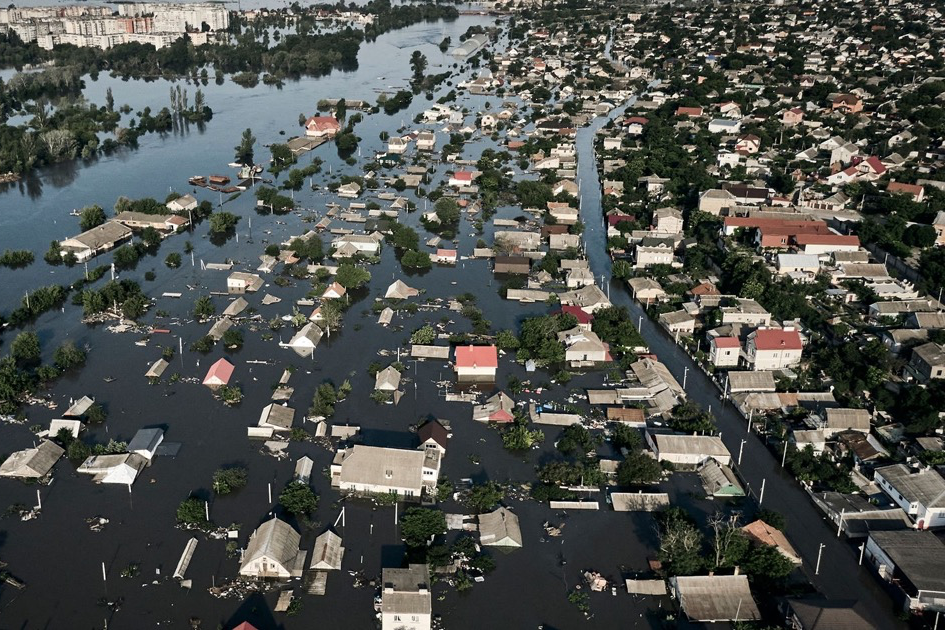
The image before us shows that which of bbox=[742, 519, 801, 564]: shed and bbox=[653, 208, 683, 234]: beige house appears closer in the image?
bbox=[742, 519, 801, 564]: shed

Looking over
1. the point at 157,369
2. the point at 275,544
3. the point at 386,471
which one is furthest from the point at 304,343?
the point at 275,544

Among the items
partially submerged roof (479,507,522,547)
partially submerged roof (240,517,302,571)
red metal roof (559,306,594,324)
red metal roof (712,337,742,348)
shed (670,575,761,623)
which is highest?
red metal roof (559,306,594,324)

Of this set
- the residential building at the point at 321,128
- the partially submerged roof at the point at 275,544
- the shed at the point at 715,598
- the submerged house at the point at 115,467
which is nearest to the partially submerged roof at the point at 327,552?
the partially submerged roof at the point at 275,544

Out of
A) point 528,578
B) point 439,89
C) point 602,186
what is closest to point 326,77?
point 439,89

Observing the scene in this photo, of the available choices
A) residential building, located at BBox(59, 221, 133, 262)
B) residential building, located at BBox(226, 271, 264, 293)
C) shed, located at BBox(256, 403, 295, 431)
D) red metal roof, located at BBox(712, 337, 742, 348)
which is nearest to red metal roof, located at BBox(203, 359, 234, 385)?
shed, located at BBox(256, 403, 295, 431)

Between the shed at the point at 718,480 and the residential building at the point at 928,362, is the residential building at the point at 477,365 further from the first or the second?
the residential building at the point at 928,362

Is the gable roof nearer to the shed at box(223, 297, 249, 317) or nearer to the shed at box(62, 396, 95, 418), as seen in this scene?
the shed at box(62, 396, 95, 418)

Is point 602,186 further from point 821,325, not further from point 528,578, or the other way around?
point 528,578
